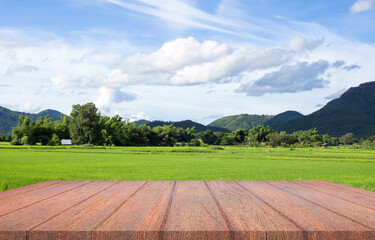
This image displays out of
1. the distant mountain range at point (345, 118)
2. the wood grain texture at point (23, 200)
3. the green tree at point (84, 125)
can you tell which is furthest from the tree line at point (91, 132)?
the wood grain texture at point (23, 200)

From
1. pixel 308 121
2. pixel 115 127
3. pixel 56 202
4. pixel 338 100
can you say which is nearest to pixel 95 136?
pixel 115 127

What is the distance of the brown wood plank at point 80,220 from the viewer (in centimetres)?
110

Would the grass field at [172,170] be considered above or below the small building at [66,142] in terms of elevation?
below

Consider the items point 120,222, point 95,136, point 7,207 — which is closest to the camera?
point 120,222

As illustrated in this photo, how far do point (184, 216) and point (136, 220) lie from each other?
0.68ft

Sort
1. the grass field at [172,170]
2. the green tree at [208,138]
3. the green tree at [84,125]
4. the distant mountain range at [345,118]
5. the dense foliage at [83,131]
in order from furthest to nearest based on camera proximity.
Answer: the distant mountain range at [345,118] → the green tree at [208,138] → the green tree at [84,125] → the dense foliage at [83,131] → the grass field at [172,170]

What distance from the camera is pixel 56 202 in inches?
67.6

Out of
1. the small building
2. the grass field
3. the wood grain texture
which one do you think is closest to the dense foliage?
the small building

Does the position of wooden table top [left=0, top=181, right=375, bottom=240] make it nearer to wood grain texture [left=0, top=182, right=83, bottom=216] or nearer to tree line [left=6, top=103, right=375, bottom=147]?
wood grain texture [left=0, top=182, right=83, bottom=216]

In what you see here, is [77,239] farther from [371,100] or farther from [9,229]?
[371,100]

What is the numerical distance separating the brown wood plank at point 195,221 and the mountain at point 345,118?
422 ft

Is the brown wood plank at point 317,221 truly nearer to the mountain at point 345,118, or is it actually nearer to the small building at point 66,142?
the small building at point 66,142

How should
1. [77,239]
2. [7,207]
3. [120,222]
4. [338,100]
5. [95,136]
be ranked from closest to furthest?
1. [77,239]
2. [120,222]
3. [7,207]
4. [95,136]
5. [338,100]

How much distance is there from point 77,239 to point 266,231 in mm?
676
